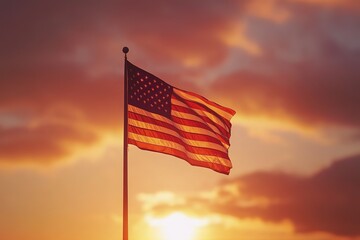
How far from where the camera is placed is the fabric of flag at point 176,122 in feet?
111

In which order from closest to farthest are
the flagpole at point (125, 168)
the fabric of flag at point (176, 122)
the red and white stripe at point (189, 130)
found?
the flagpole at point (125, 168)
the red and white stripe at point (189, 130)
the fabric of flag at point (176, 122)

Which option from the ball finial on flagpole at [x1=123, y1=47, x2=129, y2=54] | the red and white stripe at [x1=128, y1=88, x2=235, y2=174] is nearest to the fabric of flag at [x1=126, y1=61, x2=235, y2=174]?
the red and white stripe at [x1=128, y1=88, x2=235, y2=174]

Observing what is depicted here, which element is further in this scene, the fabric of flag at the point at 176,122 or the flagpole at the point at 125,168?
the fabric of flag at the point at 176,122

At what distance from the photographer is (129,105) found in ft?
111

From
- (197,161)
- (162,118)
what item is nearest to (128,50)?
(162,118)

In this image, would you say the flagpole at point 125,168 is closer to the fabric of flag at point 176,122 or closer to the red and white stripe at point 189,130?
the fabric of flag at point 176,122

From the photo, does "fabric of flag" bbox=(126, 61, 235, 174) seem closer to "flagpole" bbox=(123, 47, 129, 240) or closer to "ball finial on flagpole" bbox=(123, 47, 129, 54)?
"flagpole" bbox=(123, 47, 129, 240)

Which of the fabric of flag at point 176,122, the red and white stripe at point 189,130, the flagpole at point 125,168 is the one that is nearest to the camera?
the flagpole at point 125,168

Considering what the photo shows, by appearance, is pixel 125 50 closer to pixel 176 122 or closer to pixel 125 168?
pixel 176 122

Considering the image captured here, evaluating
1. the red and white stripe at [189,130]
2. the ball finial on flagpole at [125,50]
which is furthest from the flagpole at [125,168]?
the red and white stripe at [189,130]

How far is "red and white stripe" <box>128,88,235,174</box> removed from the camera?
33.5 meters

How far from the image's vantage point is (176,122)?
35.6 m

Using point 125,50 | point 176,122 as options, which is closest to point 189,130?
point 176,122

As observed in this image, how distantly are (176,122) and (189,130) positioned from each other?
37.0 inches
